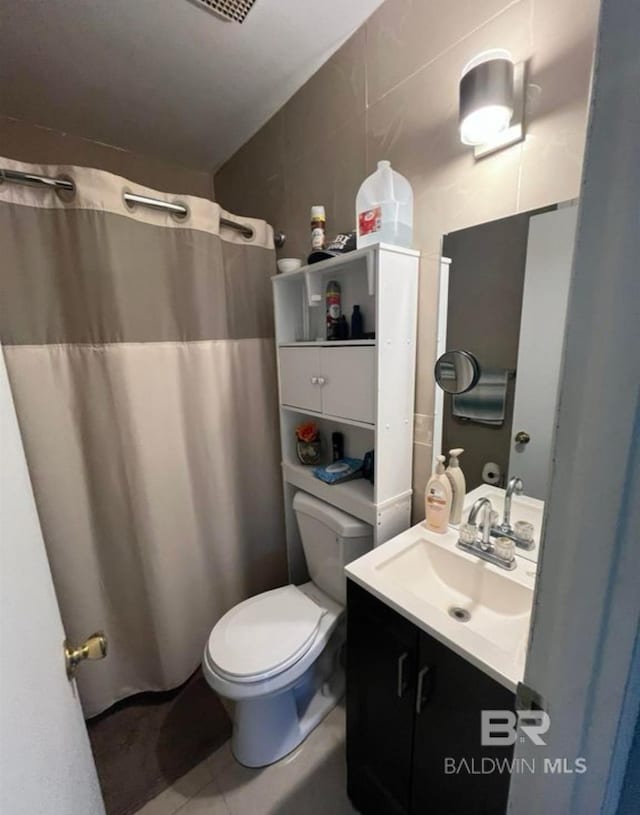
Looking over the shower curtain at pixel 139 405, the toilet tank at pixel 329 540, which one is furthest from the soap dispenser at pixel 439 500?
the shower curtain at pixel 139 405

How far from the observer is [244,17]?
1.09 meters

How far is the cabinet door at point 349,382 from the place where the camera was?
109cm

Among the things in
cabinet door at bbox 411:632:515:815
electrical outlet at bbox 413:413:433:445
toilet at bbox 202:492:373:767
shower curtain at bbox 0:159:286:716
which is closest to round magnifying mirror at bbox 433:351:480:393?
electrical outlet at bbox 413:413:433:445

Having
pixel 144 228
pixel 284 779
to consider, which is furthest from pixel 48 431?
pixel 284 779

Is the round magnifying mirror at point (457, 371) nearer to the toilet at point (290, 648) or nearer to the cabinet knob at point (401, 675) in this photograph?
the toilet at point (290, 648)

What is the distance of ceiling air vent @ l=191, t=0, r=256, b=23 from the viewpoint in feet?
3.38

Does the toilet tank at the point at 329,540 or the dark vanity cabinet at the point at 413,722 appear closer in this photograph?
the dark vanity cabinet at the point at 413,722

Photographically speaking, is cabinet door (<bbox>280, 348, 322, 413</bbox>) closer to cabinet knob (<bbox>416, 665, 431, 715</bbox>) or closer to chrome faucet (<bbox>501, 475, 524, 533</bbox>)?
chrome faucet (<bbox>501, 475, 524, 533</bbox>)

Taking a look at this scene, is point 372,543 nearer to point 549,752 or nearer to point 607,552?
point 549,752

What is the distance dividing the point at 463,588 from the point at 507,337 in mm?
727

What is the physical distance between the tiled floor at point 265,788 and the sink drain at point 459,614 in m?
0.75

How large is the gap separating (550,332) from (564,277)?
135mm

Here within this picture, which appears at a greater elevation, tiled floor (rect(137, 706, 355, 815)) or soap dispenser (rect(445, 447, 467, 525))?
soap dispenser (rect(445, 447, 467, 525))

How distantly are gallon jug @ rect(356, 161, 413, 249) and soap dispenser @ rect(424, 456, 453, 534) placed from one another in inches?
27.9
